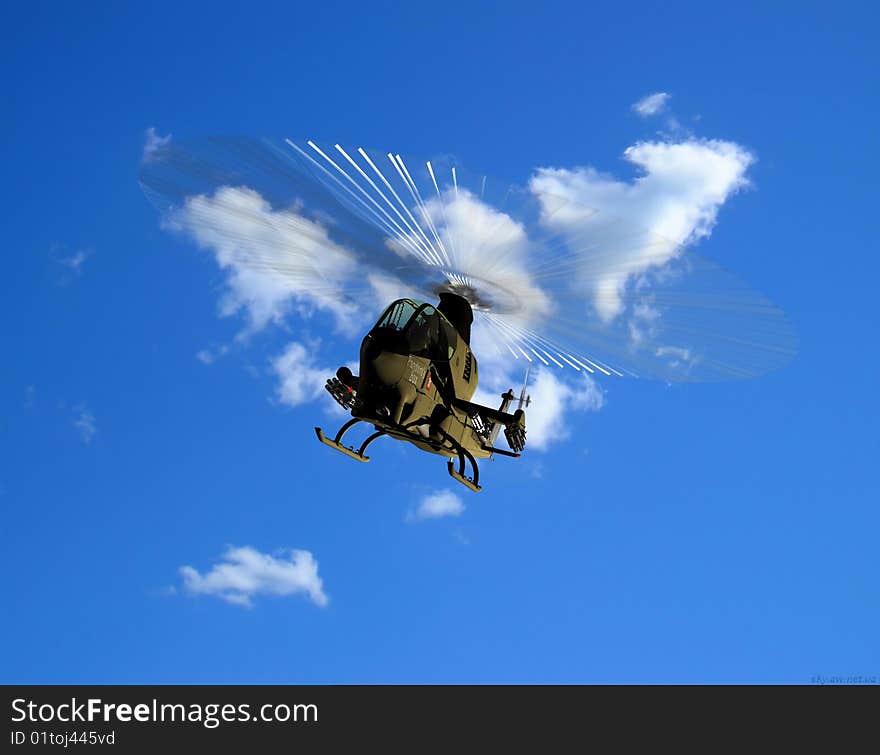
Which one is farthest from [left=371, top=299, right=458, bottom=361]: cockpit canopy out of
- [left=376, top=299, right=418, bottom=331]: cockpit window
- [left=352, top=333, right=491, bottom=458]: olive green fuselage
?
[left=352, top=333, right=491, bottom=458]: olive green fuselage

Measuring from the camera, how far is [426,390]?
2023cm

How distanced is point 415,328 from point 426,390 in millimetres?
1390

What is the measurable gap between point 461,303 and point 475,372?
1.70m

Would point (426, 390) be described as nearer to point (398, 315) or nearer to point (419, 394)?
point (419, 394)

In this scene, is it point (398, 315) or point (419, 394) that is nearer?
point (398, 315)

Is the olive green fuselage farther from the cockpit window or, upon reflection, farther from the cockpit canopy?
the cockpit window

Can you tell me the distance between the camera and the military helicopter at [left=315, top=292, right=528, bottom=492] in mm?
19469

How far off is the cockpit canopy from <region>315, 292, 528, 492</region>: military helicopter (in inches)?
0.8

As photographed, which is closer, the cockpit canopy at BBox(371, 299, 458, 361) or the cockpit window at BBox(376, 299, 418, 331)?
the cockpit canopy at BBox(371, 299, 458, 361)

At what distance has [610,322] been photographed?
21.3 m

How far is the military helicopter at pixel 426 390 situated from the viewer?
19469mm

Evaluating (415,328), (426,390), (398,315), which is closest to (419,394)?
(426,390)

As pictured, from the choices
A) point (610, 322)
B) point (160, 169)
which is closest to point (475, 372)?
point (610, 322)

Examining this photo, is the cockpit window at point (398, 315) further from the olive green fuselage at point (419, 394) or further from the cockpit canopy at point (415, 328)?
the olive green fuselage at point (419, 394)
